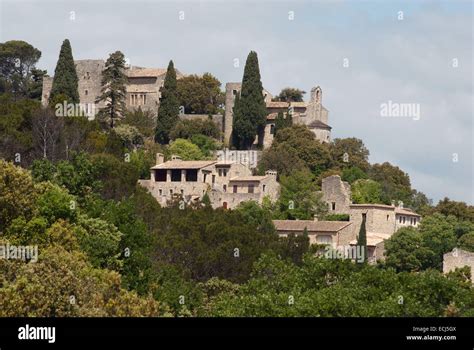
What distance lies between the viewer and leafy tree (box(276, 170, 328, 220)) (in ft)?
245

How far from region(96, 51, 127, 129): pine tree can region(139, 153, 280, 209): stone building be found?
1187 centimetres

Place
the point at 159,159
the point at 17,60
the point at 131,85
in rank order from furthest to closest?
the point at 17,60, the point at 131,85, the point at 159,159

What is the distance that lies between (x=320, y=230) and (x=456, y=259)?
719cm

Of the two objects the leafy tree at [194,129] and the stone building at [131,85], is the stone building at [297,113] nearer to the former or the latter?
the leafy tree at [194,129]

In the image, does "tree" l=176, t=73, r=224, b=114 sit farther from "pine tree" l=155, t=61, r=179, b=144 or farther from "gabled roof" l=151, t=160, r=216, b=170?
"gabled roof" l=151, t=160, r=216, b=170

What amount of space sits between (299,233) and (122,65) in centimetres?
2478

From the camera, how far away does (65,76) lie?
83.0m

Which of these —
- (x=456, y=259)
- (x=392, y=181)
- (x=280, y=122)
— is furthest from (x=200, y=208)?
(x=392, y=181)

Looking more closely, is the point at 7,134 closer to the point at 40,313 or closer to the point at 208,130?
the point at 208,130

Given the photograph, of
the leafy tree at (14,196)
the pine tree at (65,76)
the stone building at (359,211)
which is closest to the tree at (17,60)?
the pine tree at (65,76)

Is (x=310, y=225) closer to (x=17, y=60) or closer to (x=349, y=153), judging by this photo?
(x=349, y=153)

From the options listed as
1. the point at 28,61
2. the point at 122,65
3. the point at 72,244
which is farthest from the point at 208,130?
the point at 72,244

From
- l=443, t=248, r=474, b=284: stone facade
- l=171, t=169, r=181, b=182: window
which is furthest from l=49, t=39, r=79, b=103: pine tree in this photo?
l=443, t=248, r=474, b=284: stone facade

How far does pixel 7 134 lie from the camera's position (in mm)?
63250
